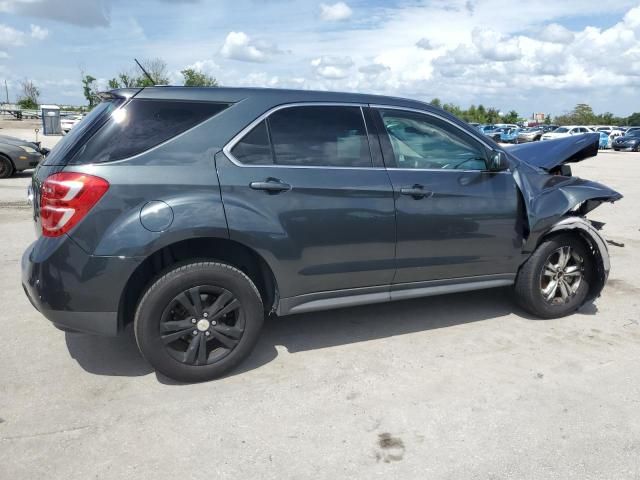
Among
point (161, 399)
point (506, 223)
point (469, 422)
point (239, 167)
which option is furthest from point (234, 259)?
point (506, 223)

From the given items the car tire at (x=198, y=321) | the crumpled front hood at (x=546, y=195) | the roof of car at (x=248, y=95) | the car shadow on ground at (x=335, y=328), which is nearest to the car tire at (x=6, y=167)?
the car shadow on ground at (x=335, y=328)

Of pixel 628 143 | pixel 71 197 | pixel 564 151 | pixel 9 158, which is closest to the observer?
pixel 71 197

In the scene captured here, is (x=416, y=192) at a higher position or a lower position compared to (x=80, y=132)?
lower

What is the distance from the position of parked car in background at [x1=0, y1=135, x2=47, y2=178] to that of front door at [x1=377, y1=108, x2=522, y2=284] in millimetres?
10723

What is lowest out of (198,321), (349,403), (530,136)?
(349,403)

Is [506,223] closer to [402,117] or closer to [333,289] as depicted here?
[402,117]

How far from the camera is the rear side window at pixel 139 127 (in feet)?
9.99

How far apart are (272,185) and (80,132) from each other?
1198 mm

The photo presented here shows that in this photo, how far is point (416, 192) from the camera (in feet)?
12.1

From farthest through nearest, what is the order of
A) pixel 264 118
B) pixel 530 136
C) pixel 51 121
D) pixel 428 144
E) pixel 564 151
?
pixel 530 136
pixel 51 121
pixel 564 151
pixel 428 144
pixel 264 118

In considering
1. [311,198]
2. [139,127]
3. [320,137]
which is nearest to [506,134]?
[320,137]

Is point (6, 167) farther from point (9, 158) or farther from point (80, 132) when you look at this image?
point (80, 132)

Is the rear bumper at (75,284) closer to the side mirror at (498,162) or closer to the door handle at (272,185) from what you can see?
the door handle at (272,185)

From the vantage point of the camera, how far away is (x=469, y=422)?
9.64 feet
